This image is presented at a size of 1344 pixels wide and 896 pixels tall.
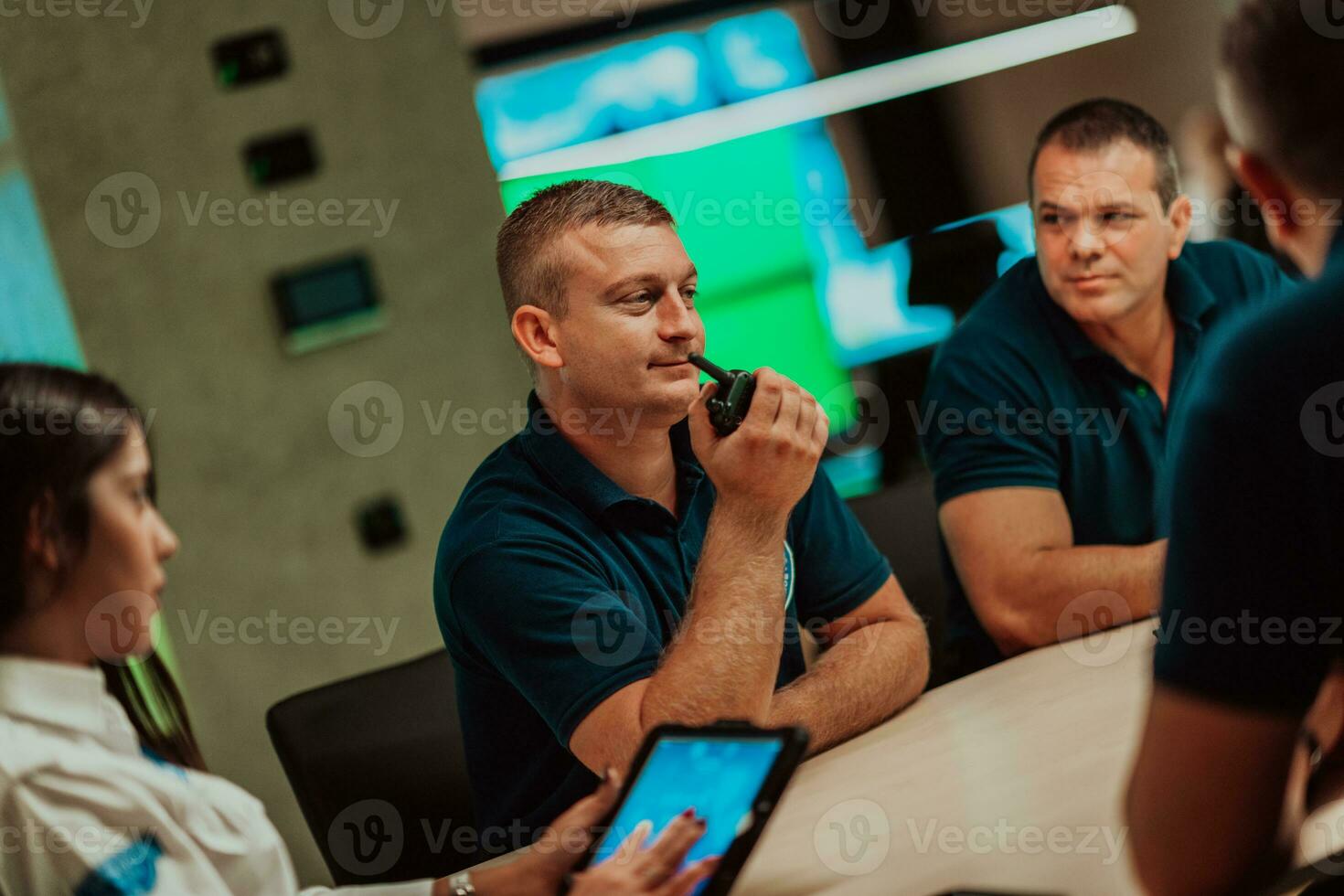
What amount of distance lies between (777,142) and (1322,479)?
11.1ft

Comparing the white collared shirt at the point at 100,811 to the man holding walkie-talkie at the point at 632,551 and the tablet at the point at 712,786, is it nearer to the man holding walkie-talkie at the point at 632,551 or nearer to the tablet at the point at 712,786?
the tablet at the point at 712,786

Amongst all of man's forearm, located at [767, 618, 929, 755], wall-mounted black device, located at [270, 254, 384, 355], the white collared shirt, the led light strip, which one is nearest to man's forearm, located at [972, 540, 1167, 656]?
man's forearm, located at [767, 618, 929, 755]

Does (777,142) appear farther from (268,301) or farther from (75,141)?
(75,141)

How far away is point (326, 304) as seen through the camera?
9.12 feet

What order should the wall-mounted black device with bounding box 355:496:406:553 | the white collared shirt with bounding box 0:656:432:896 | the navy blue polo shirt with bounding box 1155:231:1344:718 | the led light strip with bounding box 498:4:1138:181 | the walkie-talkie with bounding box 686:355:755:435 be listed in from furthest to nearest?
the led light strip with bounding box 498:4:1138:181 < the wall-mounted black device with bounding box 355:496:406:553 < the walkie-talkie with bounding box 686:355:755:435 < the white collared shirt with bounding box 0:656:432:896 < the navy blue polo shirt with bounding box 1155:231:1344:718

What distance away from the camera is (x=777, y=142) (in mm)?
4012

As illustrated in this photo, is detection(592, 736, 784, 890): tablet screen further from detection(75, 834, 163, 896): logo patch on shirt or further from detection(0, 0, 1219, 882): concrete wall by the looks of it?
detection(0, 0, 1219, 882): concrete wall

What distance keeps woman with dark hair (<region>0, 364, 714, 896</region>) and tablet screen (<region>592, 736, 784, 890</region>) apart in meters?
0.02

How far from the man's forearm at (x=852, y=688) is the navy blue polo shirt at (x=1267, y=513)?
671mm

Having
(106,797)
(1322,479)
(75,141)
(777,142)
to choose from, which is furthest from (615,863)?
(777,142)

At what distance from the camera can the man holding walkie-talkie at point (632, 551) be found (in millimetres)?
1395

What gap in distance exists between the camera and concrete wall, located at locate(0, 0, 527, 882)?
2.66 m

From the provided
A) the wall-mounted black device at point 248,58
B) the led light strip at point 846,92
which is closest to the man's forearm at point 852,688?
the wall-mounted black device at point 248,58

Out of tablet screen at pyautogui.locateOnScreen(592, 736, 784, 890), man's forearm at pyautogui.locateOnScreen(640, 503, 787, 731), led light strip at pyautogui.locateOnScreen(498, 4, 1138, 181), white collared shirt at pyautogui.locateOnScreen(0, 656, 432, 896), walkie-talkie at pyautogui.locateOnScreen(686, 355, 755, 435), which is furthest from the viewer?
led light strip at pyautogui.locateOnScreen(498, 4, 1138, 181)
